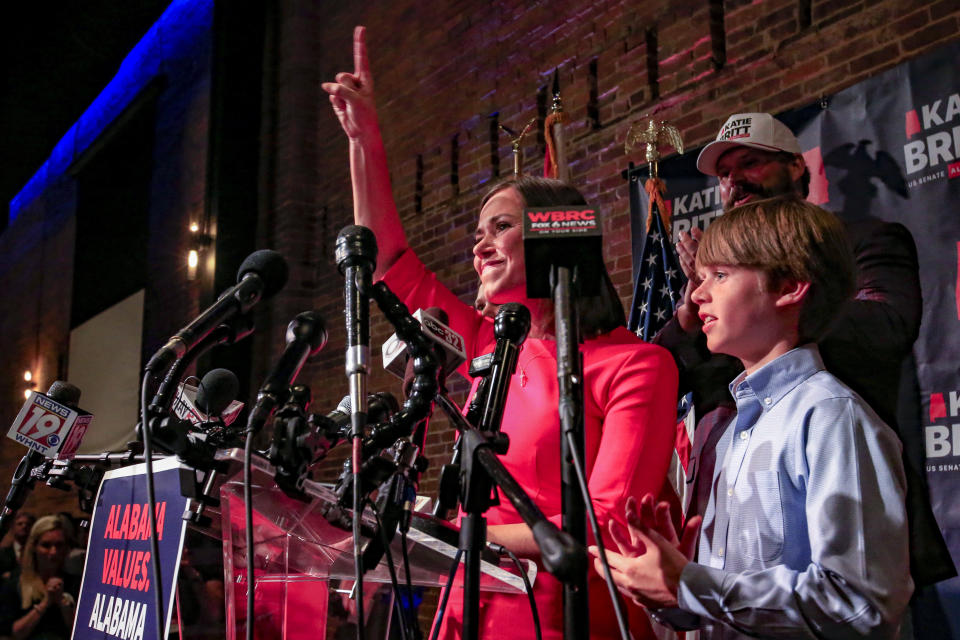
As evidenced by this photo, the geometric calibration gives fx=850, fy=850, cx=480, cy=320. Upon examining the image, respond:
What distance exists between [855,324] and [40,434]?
2.40 metres

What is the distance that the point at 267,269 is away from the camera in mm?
1402

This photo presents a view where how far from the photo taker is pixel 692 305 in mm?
2609

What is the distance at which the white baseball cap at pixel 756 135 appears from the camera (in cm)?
260

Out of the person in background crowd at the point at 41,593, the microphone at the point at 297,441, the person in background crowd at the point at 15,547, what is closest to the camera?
the microphone at the point at 297,441

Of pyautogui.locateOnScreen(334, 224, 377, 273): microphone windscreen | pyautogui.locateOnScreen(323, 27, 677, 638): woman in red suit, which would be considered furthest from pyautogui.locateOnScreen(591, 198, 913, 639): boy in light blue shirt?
pyautogui.locateOnScreen(334, 224, 377, 273): microphone windscreen

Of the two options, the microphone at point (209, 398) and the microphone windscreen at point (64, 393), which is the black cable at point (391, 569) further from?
the microphone windscreen at point (64, 393)

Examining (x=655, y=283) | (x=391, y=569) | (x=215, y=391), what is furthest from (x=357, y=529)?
(x=655, y=283)

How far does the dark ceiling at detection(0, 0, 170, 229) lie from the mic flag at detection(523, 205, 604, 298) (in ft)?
23.5

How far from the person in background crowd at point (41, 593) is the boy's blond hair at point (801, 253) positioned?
439 cm

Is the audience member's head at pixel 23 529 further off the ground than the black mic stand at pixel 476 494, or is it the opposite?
the black mic stand at pixel 476 494

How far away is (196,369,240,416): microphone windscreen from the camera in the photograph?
7.18 feet

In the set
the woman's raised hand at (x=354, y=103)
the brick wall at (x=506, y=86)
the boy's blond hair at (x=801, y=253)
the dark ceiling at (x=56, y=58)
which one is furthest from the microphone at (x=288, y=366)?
the dark ceiling at (x=56, y=58)

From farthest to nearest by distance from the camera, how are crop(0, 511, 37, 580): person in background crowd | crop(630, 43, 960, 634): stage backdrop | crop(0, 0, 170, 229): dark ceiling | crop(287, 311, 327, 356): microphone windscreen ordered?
crop(0, 0, 170, 229): dark ceiling < crop(0, 511, 37, 580): person in background crowd < crop(630, 43, 960, 634): stage backdrop < crop(287, 311, 327, 356): microphone windscreen

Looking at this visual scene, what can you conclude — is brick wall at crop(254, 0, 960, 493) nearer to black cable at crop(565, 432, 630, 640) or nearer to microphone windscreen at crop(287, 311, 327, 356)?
microphone windscreen at crop(287, 311, 327, 356)
